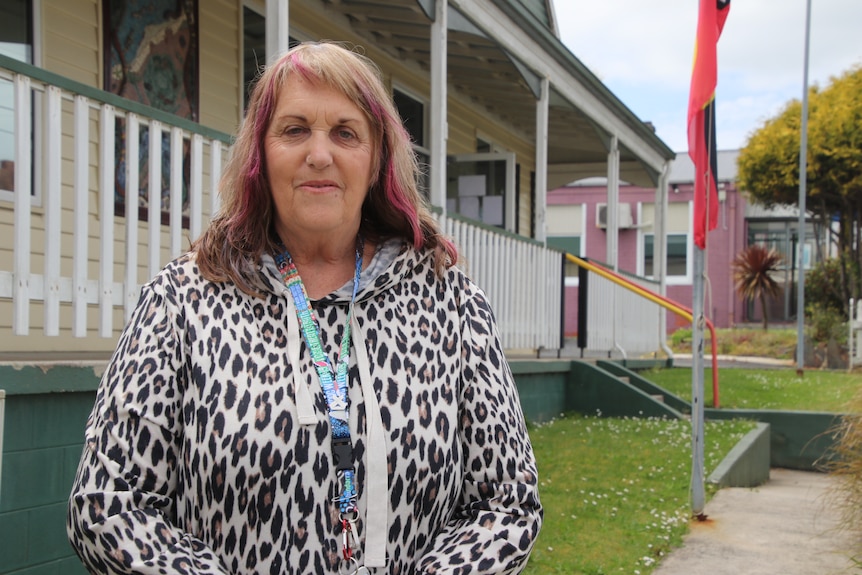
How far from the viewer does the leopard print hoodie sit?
5.68ft

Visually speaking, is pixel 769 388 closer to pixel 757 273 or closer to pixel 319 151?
pixel 319 151

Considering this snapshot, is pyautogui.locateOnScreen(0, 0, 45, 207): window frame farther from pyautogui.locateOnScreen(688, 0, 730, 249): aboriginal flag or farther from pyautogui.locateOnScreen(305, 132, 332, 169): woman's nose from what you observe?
pyautogui.locateOnScreen(305, 132, 332, 169): woman's nose

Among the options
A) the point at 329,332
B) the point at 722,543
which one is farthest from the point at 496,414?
the point at 722,543

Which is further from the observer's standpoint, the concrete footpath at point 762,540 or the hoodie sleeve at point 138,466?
the concrete footpath at point 762,540

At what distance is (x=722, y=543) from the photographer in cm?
541

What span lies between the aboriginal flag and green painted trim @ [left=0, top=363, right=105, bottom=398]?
3.87m

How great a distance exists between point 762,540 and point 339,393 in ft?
15.1

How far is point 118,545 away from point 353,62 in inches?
43.8

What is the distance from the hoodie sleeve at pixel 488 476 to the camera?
1851 mm

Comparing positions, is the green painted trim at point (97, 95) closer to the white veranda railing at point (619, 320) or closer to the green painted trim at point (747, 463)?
the green painted trim at point (747, 463)

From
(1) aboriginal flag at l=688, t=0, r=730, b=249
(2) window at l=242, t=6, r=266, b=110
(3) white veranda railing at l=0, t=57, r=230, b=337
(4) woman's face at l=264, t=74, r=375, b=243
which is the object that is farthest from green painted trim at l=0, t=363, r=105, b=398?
(2) window at l=242, t=6, r=266, b=110

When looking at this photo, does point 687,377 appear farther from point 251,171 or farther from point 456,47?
point 251,171

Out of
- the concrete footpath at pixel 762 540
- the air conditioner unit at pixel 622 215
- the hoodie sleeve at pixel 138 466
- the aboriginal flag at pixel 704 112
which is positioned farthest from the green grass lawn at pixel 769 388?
the air conditioner unit at pixel 622 215

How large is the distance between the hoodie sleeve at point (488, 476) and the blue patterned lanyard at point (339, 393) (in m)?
0.21
